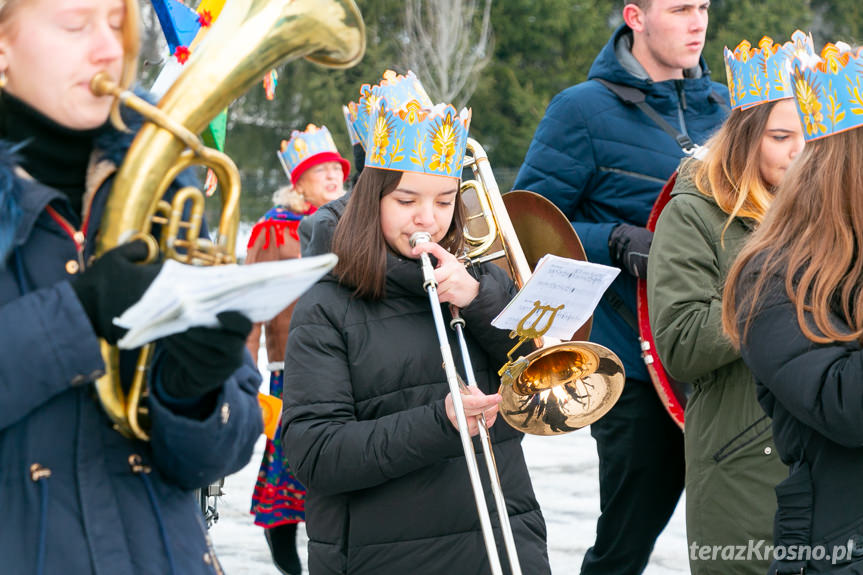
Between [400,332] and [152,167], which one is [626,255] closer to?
[400,332]

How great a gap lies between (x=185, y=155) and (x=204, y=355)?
33cm

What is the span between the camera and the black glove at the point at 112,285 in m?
1.68

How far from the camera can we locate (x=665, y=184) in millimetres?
4371

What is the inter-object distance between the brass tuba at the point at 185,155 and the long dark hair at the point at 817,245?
3.91 ft

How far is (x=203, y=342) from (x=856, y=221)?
1499 mm

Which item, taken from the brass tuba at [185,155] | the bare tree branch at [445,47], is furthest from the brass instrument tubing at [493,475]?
the bare tree branch at [445,47]

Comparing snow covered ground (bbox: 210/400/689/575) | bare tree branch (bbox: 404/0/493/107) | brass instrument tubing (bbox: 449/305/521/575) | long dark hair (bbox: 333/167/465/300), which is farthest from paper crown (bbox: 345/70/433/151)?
bare tree branch (bbox: 404/0/493/107)

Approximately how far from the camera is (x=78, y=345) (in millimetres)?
1677

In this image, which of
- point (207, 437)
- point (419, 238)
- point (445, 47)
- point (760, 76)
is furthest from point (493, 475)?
point (445, 47)

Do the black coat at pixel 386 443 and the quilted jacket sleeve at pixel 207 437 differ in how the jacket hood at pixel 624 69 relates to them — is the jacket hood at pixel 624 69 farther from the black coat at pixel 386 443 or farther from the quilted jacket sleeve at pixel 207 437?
the quilted jacket sleeve at pixel 207 437

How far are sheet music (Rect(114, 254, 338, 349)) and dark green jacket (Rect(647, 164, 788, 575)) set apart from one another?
1920mm

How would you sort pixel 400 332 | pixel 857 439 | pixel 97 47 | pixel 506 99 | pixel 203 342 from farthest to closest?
pixel 506 99, pixel 400 332, pixel 857 439, pixel 97 47, pixel 203 342

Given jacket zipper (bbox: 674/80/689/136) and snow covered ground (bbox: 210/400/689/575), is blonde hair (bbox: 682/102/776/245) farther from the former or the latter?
snow covered ground (bbox: 210/400/689/575)

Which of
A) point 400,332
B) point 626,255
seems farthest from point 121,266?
point 626,255
